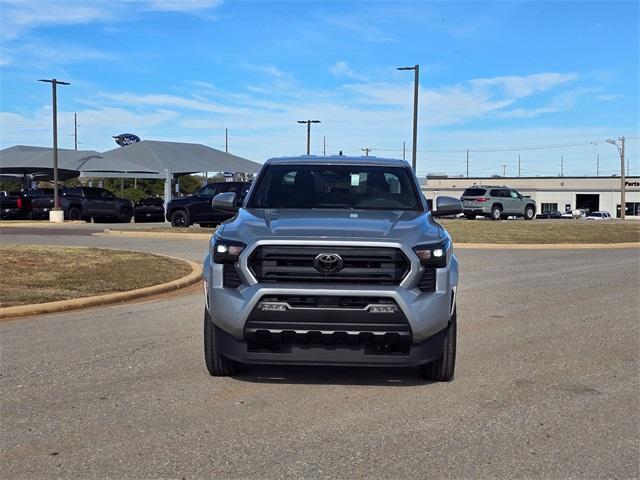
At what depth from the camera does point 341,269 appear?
4859mm

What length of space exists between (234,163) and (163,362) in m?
39.7

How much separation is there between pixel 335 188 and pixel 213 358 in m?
2.01

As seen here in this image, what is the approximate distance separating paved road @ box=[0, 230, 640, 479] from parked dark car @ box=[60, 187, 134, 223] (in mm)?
25404

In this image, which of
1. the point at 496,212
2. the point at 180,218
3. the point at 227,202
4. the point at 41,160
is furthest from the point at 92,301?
the point at 41,160

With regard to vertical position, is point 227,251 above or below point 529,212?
below

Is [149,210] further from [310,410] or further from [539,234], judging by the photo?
[310,410]

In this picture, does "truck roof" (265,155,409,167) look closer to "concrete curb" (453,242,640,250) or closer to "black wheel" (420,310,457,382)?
"black wheel" (420,310,457,382)

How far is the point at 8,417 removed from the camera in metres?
4.67

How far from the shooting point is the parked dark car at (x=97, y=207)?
32.4 metres

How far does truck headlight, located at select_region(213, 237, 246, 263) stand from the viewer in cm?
494

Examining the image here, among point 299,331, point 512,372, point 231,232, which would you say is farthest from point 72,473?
point 512,372

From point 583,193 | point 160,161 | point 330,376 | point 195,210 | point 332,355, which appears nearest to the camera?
point 332,355

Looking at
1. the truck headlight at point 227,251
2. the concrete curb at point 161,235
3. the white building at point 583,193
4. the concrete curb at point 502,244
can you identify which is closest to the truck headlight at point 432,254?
the truck headlight at point 227,251

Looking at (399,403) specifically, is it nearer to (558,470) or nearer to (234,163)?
(558,470)
